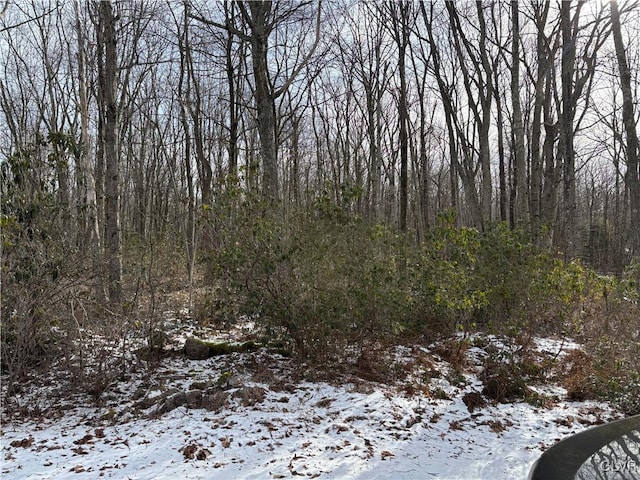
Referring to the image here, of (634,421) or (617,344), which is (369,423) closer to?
(634,421)

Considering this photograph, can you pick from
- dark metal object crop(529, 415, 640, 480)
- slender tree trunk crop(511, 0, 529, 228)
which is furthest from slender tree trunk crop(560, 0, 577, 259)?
dark metal object crop(529, 415, 640, 480)

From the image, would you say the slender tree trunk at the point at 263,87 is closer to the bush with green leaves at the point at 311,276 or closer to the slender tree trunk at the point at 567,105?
the bush with green leaves at the point at 311,276

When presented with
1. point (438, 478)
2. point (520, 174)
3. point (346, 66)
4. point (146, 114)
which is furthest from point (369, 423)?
point (146, 114)

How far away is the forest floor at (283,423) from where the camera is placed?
3643mm

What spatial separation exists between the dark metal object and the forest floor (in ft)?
6.72

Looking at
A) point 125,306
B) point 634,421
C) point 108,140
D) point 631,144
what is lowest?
point 634,421

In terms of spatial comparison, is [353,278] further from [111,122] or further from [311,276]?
[111,122]

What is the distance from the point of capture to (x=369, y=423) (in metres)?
→ 4.50

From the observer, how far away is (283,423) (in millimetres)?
4375

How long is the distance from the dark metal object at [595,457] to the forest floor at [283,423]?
2048mm

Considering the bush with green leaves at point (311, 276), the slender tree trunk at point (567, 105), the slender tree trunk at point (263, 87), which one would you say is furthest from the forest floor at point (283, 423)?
the slender tree trunk at point (567, 105)

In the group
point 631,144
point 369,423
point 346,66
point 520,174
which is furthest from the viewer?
point 346,66

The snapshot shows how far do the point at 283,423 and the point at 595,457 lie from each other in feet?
10.3

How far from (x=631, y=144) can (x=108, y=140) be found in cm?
842
